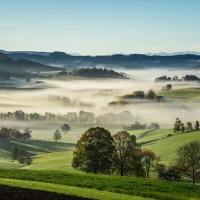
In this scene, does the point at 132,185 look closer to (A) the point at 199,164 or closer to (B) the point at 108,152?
(B) the point at 108,152

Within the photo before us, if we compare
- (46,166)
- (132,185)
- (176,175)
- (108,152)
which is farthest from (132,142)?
(46,166)

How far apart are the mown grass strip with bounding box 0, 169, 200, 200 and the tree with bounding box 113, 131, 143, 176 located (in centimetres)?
2722

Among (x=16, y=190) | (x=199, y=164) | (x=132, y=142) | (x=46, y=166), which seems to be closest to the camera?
(x=16, y=190)

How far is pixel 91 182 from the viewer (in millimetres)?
58781

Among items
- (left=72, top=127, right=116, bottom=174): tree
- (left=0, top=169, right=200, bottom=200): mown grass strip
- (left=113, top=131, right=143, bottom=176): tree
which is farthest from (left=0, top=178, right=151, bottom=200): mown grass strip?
(left=113, top=131, right=143, bottom=176): tree

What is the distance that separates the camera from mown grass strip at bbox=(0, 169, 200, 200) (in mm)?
55006

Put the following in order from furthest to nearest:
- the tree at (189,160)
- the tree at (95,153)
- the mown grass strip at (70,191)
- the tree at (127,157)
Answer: the tree at (189,160)
the tree at (127,157)
the tree at (95,153)
the mown grass strip at (70,191)

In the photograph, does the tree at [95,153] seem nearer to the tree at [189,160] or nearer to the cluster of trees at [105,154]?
the cluster of trees at [105,154]

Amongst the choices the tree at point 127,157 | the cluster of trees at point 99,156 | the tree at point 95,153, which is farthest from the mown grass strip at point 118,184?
the tree at point 127,157

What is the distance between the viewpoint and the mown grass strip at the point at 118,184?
55.0 metres

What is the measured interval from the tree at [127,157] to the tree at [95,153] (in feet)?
13.2

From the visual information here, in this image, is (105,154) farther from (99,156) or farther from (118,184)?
(118,184)

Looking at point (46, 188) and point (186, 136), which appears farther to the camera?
point (186, 136)

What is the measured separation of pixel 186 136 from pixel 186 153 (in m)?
91.7
